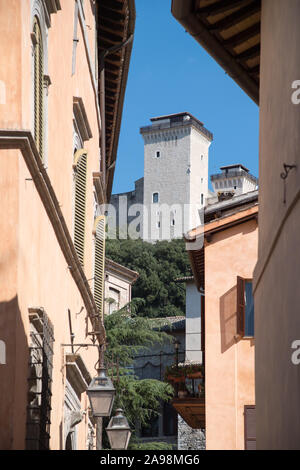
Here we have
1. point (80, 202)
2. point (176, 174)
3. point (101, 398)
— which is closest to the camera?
point (101, 398)

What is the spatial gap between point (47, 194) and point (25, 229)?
3.91 feet

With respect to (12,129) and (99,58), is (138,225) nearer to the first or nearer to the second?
(99,58)

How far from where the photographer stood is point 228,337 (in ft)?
58.4

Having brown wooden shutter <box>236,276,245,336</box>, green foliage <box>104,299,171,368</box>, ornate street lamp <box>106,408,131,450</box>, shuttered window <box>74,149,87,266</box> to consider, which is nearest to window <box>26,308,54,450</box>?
ornate street lamp <box>106,408,131,450</box>

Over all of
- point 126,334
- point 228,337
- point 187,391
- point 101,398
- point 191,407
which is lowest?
point 101,398

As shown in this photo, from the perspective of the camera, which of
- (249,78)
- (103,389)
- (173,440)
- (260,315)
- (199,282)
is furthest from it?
(173,440)

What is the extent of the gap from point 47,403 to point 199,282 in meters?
11.8

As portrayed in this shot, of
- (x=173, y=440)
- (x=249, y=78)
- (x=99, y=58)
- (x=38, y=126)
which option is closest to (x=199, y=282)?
(x=99, y=58)

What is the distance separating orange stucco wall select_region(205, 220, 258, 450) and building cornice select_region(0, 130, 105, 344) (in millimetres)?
4069

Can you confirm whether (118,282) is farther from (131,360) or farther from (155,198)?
(155,198)

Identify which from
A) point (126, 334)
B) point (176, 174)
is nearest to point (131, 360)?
A: point (126, 334)

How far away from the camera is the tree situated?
29797 mm

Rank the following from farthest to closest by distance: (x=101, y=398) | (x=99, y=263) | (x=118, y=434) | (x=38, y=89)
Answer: (x=99, y=263) < (x=118, y=434) < (x=101, y=398) < (x=38, y=89)
